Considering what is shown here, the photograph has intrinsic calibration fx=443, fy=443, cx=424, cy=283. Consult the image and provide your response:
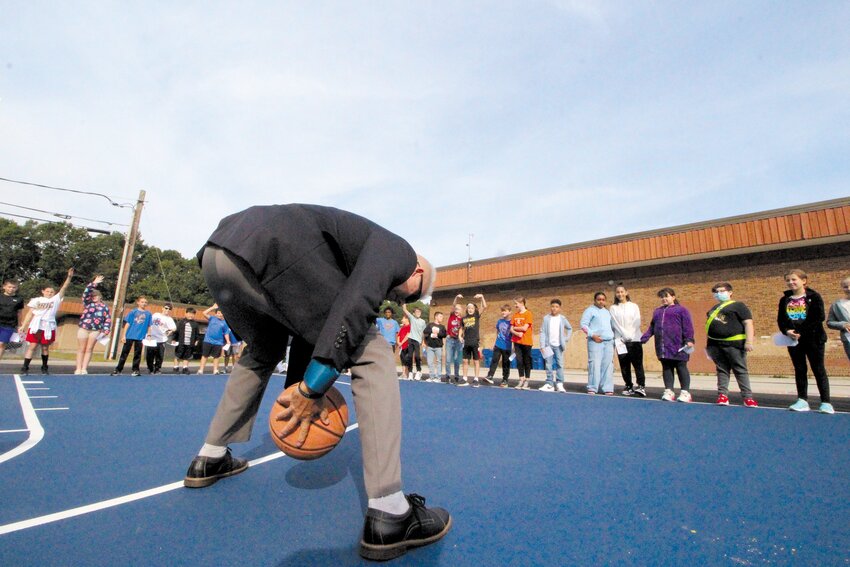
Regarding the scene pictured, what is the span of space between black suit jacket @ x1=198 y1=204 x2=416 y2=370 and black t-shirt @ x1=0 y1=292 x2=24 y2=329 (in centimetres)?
893

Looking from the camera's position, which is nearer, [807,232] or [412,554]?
[412,554]

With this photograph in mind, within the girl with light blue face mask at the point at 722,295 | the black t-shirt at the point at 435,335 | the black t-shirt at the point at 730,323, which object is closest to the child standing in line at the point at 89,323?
the black t-shirt at the point at 435,335

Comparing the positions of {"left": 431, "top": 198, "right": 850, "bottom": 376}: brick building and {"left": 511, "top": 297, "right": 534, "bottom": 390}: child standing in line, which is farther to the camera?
{"left": 431, "top": 198, "right": 850, "bottom": 376}: brick building

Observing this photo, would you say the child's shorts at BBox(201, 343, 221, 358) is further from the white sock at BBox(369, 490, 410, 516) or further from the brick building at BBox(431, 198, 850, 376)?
the brick building at BBox(431, 198, 850, 376)

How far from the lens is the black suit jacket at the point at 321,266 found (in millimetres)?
1617

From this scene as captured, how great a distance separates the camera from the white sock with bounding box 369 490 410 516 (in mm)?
1625

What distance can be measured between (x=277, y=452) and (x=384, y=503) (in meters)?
1.65

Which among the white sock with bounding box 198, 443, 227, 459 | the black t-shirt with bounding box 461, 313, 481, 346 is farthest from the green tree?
the white sock with bounding box 198, 443, 227, 459

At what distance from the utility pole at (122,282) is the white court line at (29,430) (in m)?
14.7

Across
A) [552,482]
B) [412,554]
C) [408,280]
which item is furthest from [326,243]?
[552,482]

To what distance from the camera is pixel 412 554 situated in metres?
1.61

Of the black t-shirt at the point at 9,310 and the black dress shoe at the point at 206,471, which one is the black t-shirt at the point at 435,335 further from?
the black dress shoe at the point at 206,471

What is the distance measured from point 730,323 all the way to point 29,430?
25.7 ft

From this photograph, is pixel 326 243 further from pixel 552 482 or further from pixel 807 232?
pixel 807 232
